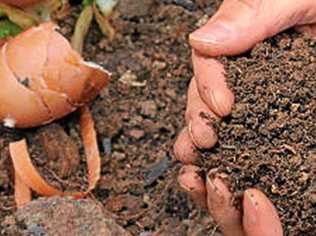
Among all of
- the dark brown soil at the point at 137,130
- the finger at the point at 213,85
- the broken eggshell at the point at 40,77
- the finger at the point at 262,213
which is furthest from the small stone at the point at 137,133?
the finger at the point at 262,213

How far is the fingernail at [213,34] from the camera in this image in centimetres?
162

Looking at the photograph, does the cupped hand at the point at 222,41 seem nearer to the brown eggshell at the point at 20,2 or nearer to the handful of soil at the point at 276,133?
the handful of soil at the point at 276,133

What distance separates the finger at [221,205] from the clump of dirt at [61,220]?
0.22 metres

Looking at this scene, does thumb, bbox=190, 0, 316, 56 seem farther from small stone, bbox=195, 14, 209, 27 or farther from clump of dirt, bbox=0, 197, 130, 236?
small stone, bbox=195, 14, 209, 27

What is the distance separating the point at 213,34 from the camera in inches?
64.2

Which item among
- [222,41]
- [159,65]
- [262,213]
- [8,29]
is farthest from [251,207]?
[8,29]

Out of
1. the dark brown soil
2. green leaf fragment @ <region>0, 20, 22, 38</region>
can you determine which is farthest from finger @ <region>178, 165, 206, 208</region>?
green leaf fragment @ <region>0, 20, 22, 38</region>

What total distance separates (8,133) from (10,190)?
150 millimetres

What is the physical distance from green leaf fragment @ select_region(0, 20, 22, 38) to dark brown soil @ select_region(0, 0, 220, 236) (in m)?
0.15

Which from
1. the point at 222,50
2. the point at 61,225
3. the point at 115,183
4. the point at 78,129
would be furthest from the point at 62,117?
the point at 222,50

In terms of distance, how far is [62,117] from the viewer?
207 centimetres

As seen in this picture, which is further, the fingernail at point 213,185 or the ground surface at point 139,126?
the ground surface at point 139,126

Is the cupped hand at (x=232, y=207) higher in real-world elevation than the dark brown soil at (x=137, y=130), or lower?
higher

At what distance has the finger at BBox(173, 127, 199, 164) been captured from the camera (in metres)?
1.71
